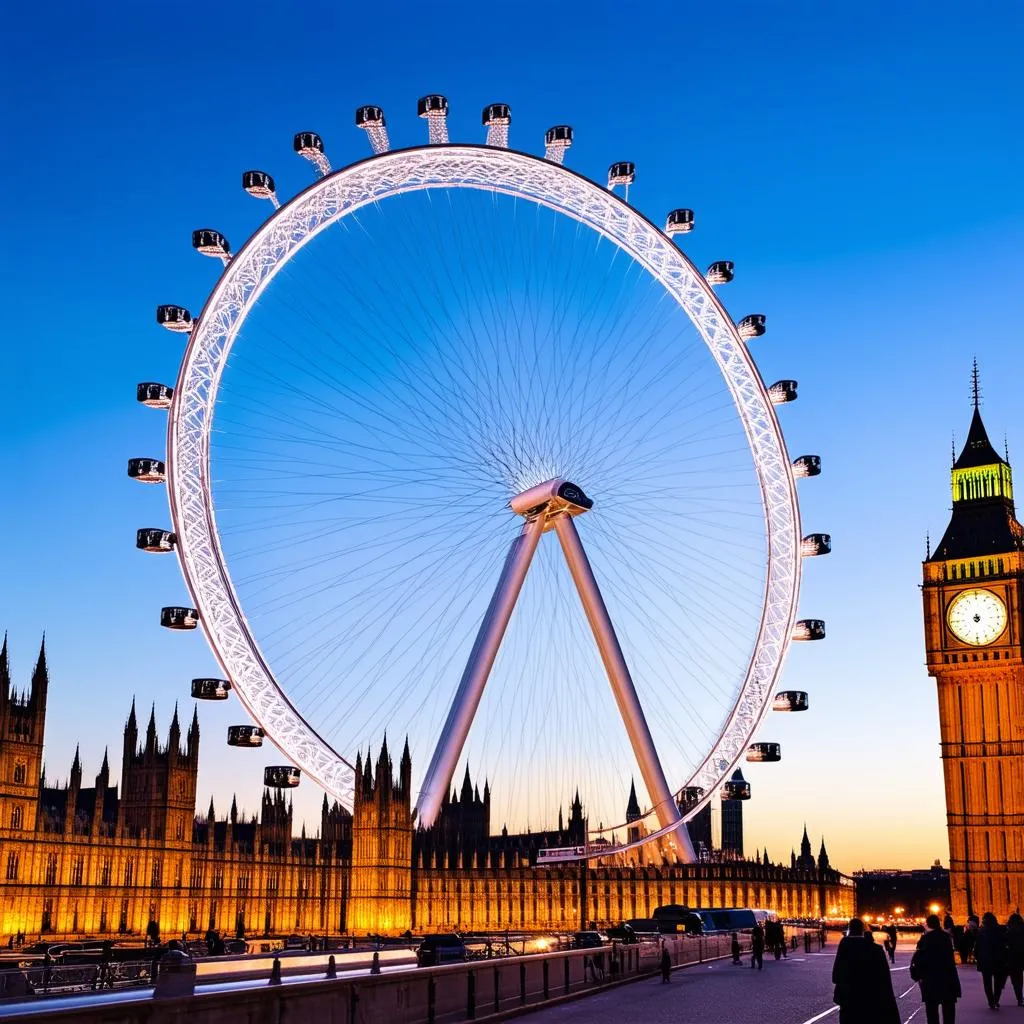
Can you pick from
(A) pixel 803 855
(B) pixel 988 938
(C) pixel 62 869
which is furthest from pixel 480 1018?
(A) pixel 803 855

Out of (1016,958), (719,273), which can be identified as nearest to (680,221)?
(719,273)

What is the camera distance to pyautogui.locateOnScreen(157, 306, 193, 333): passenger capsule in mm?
36344

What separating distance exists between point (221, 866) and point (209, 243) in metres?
61.0

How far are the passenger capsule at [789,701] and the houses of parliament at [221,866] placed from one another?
29715mm

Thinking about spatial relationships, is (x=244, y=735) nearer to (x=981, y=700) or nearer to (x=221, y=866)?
(x=221, y=866)

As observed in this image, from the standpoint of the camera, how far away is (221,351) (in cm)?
Answer: 3625

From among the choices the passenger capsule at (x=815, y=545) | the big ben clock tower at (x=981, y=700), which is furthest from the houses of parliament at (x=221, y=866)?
the passenger capsule at (x=815, y=545)

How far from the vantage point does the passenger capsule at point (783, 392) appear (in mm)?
44438

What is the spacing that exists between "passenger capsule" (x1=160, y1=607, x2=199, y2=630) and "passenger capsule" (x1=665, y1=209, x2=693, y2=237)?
60.1 feet

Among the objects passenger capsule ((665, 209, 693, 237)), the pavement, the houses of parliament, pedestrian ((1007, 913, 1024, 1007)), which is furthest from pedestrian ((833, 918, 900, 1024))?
the houses of parliament

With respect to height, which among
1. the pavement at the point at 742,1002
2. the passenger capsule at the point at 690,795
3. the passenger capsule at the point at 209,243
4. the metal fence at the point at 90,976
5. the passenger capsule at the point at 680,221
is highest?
the passenger capsule at the point at 680,221

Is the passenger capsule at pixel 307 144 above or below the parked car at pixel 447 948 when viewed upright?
above

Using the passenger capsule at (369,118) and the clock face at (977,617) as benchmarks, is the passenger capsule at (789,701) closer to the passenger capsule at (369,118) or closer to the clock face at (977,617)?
the passenger capsule at (369,118)

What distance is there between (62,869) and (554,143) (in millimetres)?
55294
